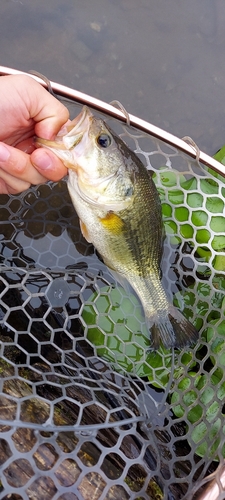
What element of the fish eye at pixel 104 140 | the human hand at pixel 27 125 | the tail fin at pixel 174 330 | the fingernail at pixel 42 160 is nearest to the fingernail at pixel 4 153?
the human hand at pixel 27 125

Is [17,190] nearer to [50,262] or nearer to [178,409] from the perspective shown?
[50,262]

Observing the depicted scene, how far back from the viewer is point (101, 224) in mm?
2449

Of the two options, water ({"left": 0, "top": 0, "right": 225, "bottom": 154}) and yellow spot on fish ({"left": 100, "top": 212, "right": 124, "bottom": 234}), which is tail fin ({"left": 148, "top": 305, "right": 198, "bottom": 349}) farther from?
water ({"left": 0, "top": 0, "right": 225, "bottom": 154})

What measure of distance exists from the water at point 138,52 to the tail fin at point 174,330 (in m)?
1.90

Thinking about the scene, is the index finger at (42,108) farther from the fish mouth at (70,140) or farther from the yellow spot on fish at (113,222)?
the yellow spot on fish at (113,222)

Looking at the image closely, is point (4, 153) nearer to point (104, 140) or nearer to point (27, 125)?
point (27, 125)

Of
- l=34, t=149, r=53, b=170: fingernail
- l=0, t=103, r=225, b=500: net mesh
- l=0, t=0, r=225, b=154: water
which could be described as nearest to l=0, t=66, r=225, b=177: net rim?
l=0, t=103, r=225, b=500: net mesh

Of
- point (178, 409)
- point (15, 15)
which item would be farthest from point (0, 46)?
point (178, 409)

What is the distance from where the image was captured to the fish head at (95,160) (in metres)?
2.21

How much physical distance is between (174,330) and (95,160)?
3.90 ft

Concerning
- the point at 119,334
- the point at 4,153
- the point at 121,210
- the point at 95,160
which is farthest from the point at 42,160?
the point at 119,334

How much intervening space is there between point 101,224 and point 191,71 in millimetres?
2388

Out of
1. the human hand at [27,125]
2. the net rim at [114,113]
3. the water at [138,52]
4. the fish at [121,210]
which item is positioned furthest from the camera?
the water at [138,52]

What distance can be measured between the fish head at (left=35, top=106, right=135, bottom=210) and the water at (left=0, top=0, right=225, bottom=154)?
1.73 meters
